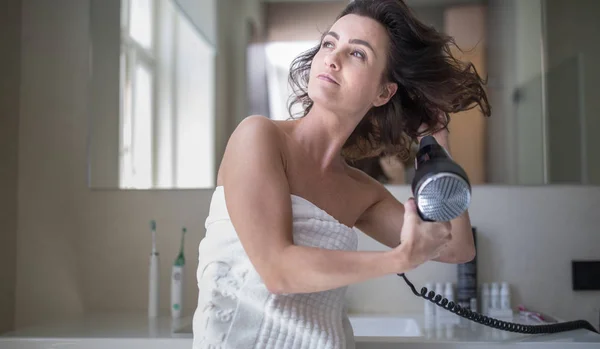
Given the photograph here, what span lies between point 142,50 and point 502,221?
1329 mm

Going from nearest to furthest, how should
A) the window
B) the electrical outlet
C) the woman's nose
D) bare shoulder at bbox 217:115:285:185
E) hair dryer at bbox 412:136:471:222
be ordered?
hair dryer at bbox 412:136:471:222
bare shoulder at bbox 217:115:285:185
the woman's nose
the electrical outlet
the window

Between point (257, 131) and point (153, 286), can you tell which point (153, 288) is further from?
point (257, 131)

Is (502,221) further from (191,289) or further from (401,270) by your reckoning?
(401,270)

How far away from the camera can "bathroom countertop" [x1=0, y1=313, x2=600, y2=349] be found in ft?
4.69

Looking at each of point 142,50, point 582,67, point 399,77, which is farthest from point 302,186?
point 582,67

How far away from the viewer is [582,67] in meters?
1.95

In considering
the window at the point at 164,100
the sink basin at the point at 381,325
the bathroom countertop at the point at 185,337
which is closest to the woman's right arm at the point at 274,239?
the bathroom countertop at the point at 185,337

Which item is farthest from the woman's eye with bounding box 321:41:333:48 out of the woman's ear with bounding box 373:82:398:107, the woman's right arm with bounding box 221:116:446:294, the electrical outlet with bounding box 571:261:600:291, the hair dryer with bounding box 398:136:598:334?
the electrical outlet with bounding box 571:261:600:291

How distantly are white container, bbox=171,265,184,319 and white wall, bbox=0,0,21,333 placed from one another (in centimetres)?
58

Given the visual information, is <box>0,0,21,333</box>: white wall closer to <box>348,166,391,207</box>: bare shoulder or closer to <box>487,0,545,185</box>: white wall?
<box>348,166,391,207</box>: bare shoulder

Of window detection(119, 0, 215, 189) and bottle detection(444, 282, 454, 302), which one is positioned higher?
window detection(119, 0, 215, 189)

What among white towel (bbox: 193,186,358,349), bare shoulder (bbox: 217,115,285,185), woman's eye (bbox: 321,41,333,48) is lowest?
white towel (bbox: 193,186,358,349)

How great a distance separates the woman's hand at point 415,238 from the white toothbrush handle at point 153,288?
1.21 m

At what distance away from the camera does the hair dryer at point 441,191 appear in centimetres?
78
